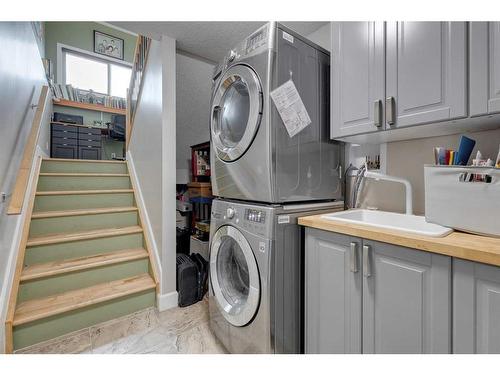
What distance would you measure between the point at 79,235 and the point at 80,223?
0.23 meters

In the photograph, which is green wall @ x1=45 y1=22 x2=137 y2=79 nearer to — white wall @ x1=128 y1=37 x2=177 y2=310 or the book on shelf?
the book on shelf

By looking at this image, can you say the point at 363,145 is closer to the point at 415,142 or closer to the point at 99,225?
the point at 415,142

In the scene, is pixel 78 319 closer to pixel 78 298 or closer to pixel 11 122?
pixel 78 298

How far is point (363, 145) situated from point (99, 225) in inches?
102

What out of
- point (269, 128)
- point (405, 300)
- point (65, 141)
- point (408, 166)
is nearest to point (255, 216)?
point (269, 128)

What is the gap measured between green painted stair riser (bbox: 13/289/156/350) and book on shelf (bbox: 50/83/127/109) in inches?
190

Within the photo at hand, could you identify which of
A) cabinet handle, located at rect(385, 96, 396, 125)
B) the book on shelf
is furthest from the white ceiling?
the book on shelf

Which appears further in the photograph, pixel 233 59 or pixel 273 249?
pixel 233 59

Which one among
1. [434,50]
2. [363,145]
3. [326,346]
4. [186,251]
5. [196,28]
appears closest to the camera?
[434,50]

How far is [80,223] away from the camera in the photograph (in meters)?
2.35

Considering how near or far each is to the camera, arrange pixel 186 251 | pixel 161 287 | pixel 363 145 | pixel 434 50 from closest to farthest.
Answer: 1. pixel 434 50
2. pixel 363 145
3. pixel 161 287
4. pixel 186 251

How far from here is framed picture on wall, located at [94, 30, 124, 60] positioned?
17.7 ft
